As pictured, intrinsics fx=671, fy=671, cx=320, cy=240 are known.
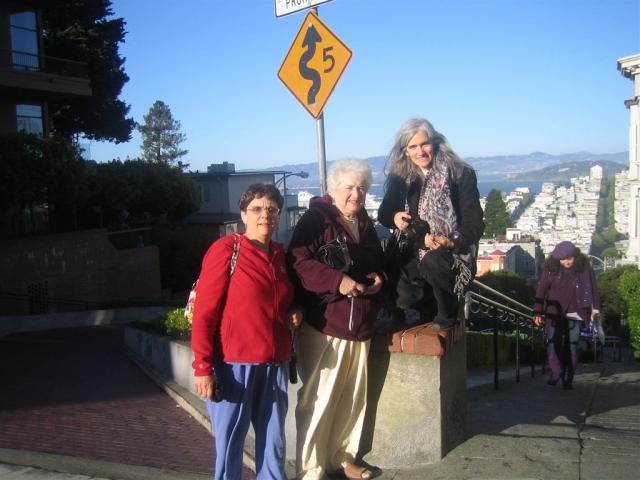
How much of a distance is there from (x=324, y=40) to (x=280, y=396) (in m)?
2.63

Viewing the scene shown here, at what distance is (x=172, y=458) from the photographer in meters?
5.01

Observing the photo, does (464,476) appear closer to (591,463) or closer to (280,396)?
(591,463)

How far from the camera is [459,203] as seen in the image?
417cm

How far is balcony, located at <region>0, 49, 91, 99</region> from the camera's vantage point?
20.2 metres

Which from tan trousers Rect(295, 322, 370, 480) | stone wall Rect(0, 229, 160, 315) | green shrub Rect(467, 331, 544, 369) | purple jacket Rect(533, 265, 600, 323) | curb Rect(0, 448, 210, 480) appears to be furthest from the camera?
stone wall Rect(0, 229, 160, 315)

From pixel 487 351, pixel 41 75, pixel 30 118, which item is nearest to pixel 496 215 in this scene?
pixel 30 118

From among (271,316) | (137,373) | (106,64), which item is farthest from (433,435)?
(106,64)

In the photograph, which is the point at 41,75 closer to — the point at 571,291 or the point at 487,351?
the point at 487,351

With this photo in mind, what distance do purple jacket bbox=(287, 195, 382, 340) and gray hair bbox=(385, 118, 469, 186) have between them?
636 mm

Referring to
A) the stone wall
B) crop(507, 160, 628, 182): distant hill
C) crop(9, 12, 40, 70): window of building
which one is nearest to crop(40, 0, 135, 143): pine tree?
crop(9, 12, 40, 70): window of building

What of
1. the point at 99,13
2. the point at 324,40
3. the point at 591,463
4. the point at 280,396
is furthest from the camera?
the point at 99,13

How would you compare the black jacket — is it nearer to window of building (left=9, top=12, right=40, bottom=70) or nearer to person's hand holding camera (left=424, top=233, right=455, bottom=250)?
person's hand holding camera (left=424, top=233, right=455, bottom=250)

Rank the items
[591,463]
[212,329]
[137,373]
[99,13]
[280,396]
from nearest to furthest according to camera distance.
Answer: [212,329]
[280,396]
[591,463]
[137,373]
[99,13]

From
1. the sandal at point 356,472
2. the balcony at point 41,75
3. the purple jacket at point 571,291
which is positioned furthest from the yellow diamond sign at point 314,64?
the balcony at point 41,75
